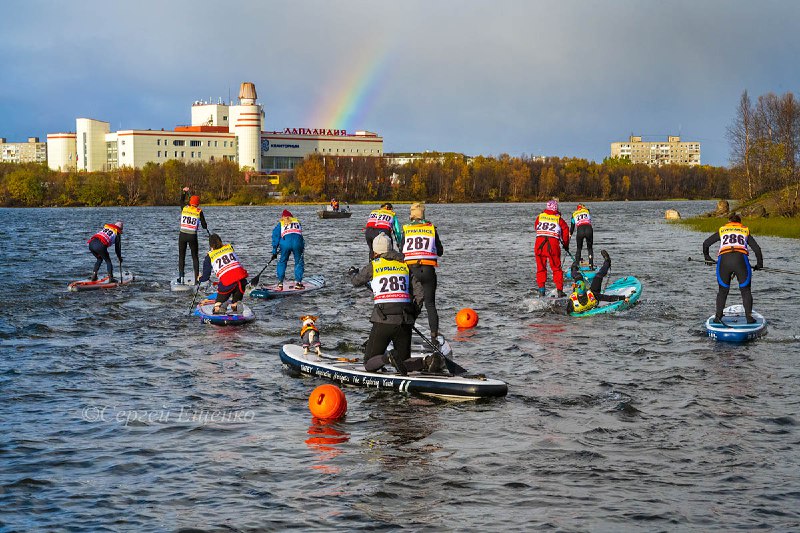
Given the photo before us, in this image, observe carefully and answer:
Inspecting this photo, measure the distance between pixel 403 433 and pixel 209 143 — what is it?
179m

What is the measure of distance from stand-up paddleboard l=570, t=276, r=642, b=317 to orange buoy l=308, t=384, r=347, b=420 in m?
10.6

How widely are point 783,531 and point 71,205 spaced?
157286 mm

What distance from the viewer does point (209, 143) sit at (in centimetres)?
18400

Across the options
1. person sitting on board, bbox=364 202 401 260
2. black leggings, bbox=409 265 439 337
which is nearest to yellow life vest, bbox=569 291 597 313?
person sitting on board, bbox=364 202 401 260

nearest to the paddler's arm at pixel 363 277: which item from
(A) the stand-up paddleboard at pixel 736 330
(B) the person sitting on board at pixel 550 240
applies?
(A) the stand-up paddleboard at pixel 736 330

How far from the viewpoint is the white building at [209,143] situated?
7057 inches

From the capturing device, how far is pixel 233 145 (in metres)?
185

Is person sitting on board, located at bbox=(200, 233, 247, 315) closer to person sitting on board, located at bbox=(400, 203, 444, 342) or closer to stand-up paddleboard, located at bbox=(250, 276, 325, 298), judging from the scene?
stand-up paddleboard, located at bbox=(250, 276, 325, 298)

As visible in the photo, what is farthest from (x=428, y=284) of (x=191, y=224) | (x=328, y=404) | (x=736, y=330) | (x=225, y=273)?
(x=191, y=224)

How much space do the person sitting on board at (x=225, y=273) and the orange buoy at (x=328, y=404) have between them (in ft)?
24.1

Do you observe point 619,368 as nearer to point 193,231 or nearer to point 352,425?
point 352,425

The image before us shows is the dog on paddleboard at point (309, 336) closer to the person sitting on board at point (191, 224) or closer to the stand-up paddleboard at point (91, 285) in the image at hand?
the person sitting on board at point (191, 224)

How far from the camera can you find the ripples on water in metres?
9.30

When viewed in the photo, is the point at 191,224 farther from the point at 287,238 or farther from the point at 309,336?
the point at 309,336
